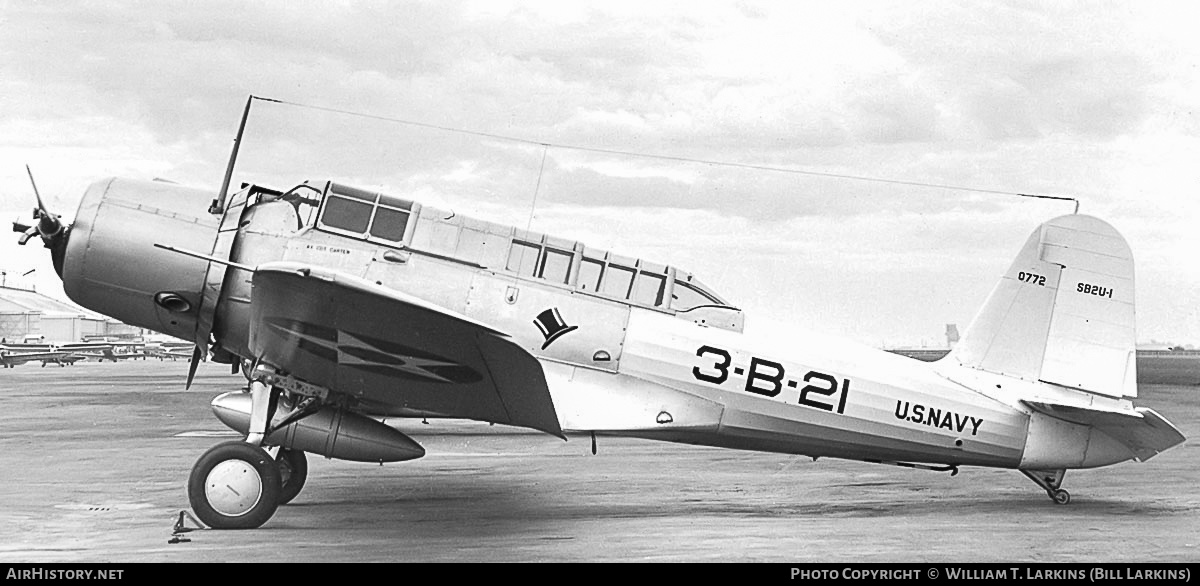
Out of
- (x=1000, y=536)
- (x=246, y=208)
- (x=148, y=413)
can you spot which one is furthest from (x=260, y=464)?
(x=148, y=413)

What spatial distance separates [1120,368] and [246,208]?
6908 millimetres

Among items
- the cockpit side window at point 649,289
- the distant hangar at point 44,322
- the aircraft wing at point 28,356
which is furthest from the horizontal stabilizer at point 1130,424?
the distant hangar at point 44,322

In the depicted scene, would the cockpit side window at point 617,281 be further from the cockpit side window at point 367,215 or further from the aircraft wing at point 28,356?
the aircraft wing at point 28,356

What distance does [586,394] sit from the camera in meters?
7.52

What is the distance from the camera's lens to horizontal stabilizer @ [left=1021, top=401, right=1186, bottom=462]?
25.5 feet

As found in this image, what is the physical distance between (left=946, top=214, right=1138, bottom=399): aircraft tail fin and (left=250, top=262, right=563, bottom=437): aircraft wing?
385cm

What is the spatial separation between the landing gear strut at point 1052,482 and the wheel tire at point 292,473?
6011 mm

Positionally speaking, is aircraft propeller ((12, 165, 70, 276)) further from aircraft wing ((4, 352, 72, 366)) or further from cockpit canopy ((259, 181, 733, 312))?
aircraft wing ((4, 352, 72, 366))

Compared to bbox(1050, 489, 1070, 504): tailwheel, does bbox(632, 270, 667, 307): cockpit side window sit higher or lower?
higher

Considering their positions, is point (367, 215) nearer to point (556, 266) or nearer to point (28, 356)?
point (556, 266)

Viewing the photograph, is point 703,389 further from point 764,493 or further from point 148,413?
point 148,413

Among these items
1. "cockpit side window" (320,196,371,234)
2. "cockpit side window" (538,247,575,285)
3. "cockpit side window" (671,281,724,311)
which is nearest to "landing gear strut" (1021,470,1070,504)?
"cockpit side window" (671,281,724,311)

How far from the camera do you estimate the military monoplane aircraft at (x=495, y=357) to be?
724 cm
